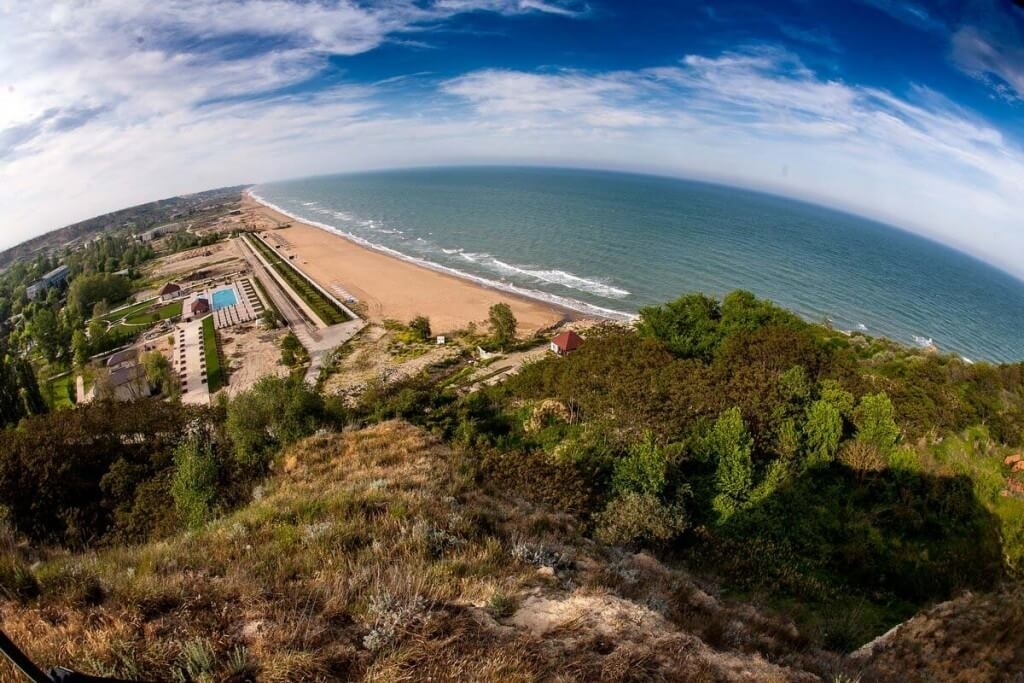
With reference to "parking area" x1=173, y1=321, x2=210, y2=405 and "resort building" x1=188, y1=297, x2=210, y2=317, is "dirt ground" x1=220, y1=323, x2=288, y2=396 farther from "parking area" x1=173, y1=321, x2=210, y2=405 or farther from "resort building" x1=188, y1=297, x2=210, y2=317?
"resort building" x1=188, y1=297, x2=210, y2=317

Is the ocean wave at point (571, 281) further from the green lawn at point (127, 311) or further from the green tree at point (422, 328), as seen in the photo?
the green lawn at point (127, 311)

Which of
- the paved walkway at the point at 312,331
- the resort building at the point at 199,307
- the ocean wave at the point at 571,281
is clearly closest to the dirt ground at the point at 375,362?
the paved walkway at the point at 312,331

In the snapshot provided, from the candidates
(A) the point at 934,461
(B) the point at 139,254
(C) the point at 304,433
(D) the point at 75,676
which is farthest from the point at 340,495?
(B) the point at 139,254

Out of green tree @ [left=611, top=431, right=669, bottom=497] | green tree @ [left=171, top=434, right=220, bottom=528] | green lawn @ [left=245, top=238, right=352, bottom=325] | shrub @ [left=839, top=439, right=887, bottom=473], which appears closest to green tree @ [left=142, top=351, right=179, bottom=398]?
green lawn @ [left=245, top=238, right=352, bottom=325]

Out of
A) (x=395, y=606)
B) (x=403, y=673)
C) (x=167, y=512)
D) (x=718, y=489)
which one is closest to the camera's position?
(x=403, y=673)

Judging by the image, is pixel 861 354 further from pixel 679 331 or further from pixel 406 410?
pixel 406 410

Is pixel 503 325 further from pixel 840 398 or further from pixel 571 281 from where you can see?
pixel 840 398

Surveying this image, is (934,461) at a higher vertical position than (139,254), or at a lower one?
lower
